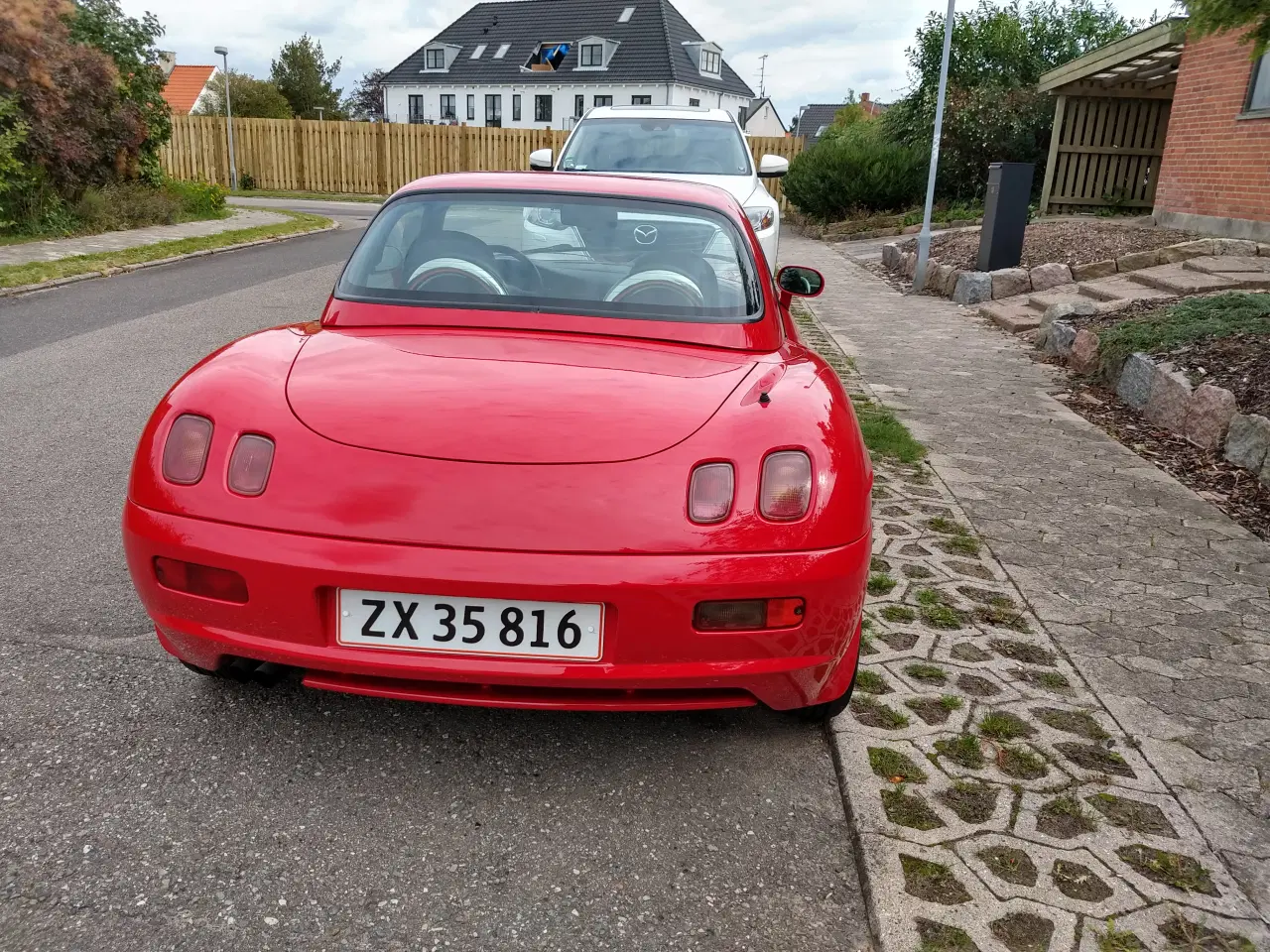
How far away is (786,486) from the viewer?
2.37 m

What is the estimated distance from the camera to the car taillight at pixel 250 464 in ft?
7.65

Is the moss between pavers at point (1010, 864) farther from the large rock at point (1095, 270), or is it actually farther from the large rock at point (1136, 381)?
the large rock at point (1095, 270)

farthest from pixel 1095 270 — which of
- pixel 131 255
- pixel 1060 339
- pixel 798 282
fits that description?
pixel 131 255

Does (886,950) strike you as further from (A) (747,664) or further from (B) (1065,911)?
(A) (747,664)

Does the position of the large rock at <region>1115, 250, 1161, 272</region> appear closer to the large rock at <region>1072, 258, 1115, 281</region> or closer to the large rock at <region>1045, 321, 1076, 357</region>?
the large rock at <region>1072, 258, 1115, 281</region>

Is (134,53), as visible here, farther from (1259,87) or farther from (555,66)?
(555,66)

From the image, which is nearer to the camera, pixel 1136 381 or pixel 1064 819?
pixel 1064 819

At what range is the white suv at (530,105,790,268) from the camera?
10102 millimetres

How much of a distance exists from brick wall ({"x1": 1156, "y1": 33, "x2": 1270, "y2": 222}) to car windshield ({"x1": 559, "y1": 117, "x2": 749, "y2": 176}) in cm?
625

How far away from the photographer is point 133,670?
2.99 meters

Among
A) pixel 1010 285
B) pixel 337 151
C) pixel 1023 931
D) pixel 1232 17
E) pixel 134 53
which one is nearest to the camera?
pixel 1023 931

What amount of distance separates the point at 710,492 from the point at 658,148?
29.0ft

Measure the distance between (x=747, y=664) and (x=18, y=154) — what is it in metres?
16.1

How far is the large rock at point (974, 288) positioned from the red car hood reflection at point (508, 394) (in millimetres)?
9587
